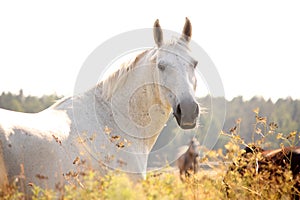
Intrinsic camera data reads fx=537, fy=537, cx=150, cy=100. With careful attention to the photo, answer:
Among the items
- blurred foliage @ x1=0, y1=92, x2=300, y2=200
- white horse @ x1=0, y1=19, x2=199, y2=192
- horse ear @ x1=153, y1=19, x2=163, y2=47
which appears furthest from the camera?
horse ear @ x1=153, y1=19, x2=163, y2=47

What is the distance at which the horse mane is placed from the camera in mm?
5906

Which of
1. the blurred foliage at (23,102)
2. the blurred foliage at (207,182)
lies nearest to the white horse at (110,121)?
the blurred foliage at (207,182)

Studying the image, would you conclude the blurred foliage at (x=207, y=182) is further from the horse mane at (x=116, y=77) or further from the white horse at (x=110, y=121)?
the horse mane at (x=116, y=77)

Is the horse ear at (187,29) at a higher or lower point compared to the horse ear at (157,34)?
higher

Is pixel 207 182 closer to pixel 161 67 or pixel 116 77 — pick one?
pixel 161 67

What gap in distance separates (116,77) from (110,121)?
50 centimetres

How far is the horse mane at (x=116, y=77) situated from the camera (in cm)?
591

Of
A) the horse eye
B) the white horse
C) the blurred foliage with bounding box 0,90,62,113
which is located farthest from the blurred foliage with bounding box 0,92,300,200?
the blurred foliage with bounding box 0,90,62,113

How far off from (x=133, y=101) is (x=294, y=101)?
8376 centimetres

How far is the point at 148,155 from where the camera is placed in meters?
6.23

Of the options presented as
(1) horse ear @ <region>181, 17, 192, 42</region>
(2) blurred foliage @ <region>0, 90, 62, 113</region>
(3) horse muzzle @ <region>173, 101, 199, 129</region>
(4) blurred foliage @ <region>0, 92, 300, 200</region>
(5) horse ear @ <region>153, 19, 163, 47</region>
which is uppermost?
(2) blurred foliage @ <region>0, 90, 62, 113</region>

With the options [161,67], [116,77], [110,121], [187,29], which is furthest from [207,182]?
[187,29]

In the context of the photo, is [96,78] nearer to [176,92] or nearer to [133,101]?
[133,101]

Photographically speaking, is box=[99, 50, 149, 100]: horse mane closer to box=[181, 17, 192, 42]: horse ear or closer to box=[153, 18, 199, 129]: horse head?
box=[153, 18, 199, 129]: horse head
